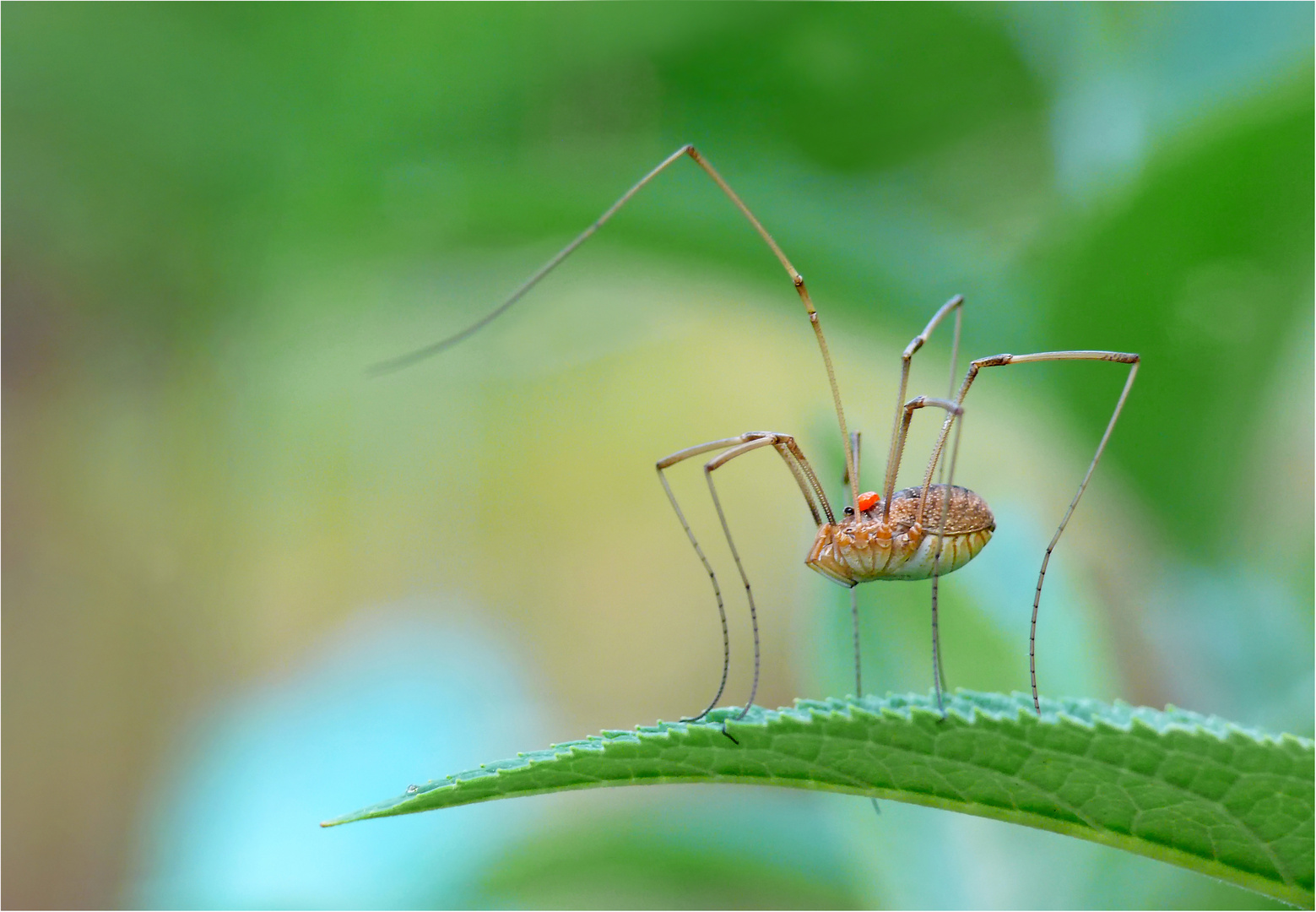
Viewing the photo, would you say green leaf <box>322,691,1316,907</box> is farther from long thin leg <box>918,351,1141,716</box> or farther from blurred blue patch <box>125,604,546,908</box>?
blurred blue patch <box>125,604,546,908</box>

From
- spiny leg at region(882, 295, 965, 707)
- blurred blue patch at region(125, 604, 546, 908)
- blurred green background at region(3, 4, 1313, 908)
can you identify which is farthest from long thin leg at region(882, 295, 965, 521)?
blurred blue patch at region(125, 604, 546, 908)

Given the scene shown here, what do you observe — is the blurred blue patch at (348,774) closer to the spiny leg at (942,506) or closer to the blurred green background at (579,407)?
the blurred green background at (579,407)

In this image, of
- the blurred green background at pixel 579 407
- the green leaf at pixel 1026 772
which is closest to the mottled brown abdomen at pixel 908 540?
the blurred green background at pixel 579 407

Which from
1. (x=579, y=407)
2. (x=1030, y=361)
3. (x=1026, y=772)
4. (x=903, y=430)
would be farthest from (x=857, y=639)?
(x=579, y=407)

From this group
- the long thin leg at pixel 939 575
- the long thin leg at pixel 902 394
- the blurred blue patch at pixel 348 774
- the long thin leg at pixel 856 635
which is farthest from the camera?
the blurred blue patch at pixel 348 774

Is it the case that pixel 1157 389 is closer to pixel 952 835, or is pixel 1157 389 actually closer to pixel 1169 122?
pixel 1169 122
